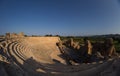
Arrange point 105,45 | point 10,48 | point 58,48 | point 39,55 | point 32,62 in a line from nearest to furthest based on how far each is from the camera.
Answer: point 32,62
point 10,48
point 39,55
point 105,45
point 58,48

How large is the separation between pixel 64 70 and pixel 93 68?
88 cm

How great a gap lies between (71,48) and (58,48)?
945 mm

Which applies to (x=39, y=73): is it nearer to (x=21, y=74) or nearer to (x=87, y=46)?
(x=21, y=74)

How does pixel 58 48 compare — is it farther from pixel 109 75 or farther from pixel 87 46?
pixel 109 75

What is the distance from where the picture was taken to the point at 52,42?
525 inches

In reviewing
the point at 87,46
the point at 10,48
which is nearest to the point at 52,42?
the point at 87,46

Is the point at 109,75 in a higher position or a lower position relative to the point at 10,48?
lower

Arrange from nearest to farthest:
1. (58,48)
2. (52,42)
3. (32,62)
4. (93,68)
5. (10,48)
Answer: (93,68) → (32,62) → (10,48) → (58,48) → (52,42)

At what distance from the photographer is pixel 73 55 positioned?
11.6 metres

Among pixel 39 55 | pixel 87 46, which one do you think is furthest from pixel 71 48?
pixel 39 55

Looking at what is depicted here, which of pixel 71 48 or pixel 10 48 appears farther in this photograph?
pixel 71 48

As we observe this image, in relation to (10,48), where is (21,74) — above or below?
below

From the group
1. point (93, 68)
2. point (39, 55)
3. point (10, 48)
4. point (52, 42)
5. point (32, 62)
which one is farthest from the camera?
point (52, 42)

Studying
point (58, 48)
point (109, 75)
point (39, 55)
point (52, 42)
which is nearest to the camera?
point (109, 75)
